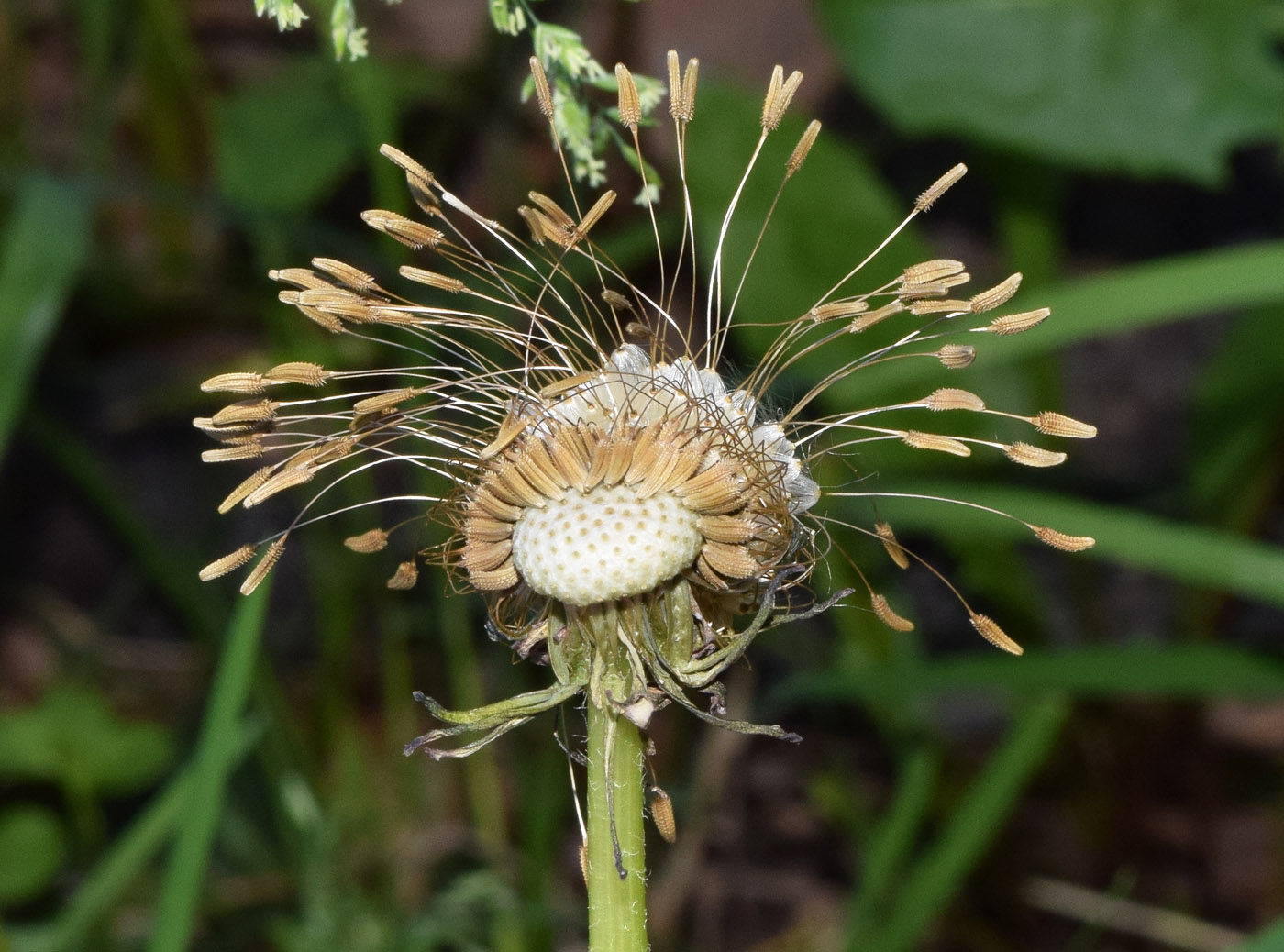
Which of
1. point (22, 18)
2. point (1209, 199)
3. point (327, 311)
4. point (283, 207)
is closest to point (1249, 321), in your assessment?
point (1209, 199)

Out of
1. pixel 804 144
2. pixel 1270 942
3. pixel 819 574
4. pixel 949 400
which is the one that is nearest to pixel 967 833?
pixel 819 574

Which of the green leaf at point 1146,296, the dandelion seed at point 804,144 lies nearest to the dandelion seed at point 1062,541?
the dandelion seed at point 804,144

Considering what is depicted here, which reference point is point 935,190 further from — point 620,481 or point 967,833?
point 967,833

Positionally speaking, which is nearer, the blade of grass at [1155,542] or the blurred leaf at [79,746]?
the blade of grass at [1155,542]

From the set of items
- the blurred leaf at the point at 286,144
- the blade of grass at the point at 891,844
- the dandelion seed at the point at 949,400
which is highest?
the blurred leaf at the point at 286,144

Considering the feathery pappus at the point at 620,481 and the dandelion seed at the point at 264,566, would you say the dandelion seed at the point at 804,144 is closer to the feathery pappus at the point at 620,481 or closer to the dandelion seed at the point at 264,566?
the feathery pappus at the point at 620,481

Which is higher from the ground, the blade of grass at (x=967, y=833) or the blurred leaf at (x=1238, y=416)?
the blurred leaf at (x=1238, y=416)

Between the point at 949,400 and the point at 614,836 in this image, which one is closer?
the point at 614,836
